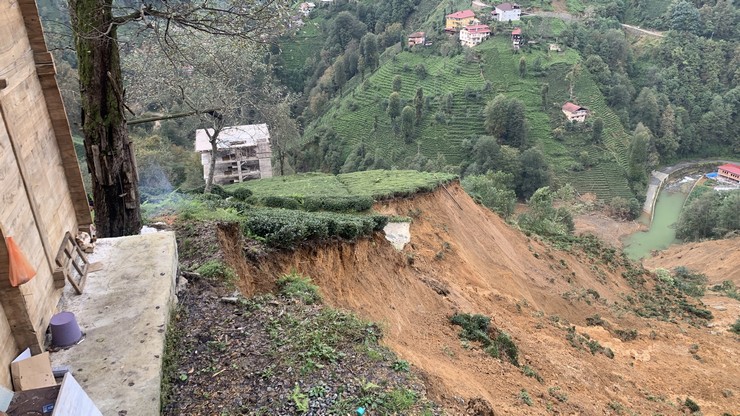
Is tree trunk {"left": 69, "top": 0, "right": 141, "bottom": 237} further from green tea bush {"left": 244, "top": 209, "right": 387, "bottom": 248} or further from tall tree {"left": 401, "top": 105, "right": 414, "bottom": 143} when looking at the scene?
tall tree {"left": 401, "top": 105, "right": 414, "bottom": 143}

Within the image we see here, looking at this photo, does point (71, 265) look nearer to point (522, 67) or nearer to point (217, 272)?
point (217, 272)

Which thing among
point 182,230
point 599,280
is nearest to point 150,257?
point 182,230

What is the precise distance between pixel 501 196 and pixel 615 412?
70.1 feet

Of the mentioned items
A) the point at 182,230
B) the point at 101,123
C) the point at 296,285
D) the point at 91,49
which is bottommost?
the point at 296,285

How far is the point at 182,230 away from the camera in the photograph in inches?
330

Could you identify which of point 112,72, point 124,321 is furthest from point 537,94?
point 124,321

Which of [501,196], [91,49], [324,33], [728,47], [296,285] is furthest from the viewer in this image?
[324,33]

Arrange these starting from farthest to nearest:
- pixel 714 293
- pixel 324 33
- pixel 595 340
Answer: pixel 324 33
pixel 714 293
pixel 595 340

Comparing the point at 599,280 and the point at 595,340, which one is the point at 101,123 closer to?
the point at 595,340

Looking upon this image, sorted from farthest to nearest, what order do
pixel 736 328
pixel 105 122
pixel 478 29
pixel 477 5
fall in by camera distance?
pixel 477 5 → pixel 478 29 → pixel 736 328 → pixel 105 122

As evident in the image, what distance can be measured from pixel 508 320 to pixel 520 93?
146ft

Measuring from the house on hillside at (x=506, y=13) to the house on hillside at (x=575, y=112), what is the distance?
16.5 metres

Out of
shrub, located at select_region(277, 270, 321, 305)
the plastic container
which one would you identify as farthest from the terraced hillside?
the plastic container

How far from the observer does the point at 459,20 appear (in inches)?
2386
